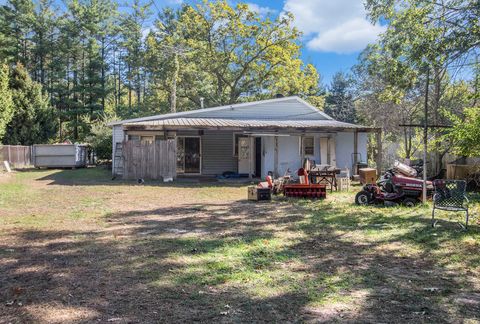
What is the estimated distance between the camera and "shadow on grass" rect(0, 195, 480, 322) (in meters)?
3.61

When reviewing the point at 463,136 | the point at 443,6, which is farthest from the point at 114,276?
the point at 443,6

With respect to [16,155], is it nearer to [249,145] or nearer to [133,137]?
[133,137]

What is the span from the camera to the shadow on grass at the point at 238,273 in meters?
3.61

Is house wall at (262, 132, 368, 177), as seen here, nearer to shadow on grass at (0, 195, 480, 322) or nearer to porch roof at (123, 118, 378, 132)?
porch roof at (123, 118, 378, 132)

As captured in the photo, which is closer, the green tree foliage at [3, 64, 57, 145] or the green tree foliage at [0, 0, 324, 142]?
the green tree foliage at [3, 64, 57, 145]

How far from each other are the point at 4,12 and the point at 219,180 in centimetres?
3063

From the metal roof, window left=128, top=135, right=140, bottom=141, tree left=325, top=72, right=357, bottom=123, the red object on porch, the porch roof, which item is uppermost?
tree left=325, top=72, right=357, bottom=123

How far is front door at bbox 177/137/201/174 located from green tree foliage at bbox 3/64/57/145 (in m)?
16.4

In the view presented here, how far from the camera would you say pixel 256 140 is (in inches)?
763

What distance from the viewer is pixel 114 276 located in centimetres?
452

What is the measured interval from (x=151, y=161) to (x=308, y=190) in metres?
7.72

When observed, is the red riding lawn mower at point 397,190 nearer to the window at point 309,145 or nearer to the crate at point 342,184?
the crate at point 342,184

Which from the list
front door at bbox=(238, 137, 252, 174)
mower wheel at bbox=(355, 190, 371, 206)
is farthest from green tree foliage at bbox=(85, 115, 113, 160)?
mower wheel at bbox=(355, 190, 371, 206)

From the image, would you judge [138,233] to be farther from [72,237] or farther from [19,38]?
[19,38]
